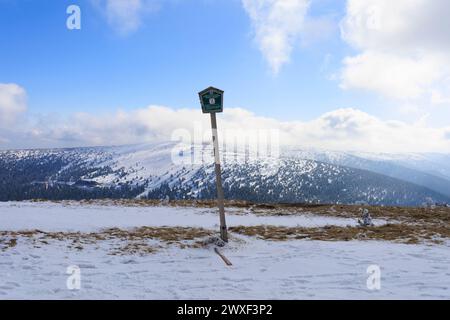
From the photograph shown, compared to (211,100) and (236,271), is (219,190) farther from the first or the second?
(236,271)

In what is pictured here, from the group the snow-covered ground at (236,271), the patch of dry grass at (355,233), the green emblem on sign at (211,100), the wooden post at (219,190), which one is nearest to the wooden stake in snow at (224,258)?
the snow-covered ground at (236,271)

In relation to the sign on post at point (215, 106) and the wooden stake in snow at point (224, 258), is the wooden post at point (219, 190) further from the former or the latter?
the wooden stake in snow at point (224, 258)

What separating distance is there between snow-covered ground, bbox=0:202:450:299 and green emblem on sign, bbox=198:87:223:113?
4.76 metres

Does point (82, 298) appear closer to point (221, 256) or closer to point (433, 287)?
point (221, 256)

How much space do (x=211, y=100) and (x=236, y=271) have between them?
6223mm

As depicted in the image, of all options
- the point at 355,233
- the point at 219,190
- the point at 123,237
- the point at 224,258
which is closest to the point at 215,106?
the point at 219,190

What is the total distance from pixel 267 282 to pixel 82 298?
3.95 m

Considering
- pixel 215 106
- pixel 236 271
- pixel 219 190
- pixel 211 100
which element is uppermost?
pixel 211 100

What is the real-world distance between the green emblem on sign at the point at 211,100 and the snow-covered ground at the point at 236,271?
15.6 feet

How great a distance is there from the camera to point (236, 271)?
30.5 ft
